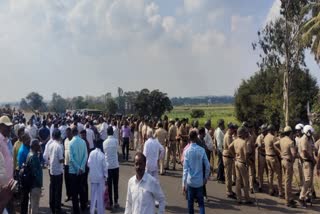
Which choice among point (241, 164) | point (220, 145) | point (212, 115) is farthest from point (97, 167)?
point (212, 115)

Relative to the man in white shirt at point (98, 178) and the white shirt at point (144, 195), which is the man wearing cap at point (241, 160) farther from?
the white shirt at point (144, 195)

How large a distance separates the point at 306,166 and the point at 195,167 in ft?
14.5

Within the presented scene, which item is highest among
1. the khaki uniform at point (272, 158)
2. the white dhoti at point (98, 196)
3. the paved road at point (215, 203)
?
the khaki uniform at point (272, 158)

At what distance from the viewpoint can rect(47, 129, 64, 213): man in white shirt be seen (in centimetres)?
1120

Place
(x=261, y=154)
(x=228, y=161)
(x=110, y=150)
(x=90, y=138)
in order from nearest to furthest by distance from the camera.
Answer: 1. (x=110, y=150)
2. (x=228, y=161)
3. (x=261, y=154)
4. (x=90, y=138)

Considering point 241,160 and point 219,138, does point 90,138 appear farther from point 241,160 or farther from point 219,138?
point 241,160

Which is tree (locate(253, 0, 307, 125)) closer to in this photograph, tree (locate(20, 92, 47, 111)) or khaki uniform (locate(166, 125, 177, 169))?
khaki uniform (locate(166, 125, 177, 169))

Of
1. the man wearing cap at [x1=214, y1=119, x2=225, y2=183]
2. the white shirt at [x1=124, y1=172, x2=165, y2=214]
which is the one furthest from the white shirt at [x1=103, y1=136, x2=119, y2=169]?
the white shirt at [x1=124, y1=172, x2=165, y2=214]

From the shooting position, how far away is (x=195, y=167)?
32.2ft

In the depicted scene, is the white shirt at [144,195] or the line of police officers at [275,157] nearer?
the white shirt at [144,195]

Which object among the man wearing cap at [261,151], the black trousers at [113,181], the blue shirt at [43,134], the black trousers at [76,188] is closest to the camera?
the black trousers at [76,188]

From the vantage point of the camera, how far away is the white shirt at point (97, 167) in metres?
10.7

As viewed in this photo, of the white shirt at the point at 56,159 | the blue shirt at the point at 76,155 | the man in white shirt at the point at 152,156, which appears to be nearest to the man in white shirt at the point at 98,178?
the blue shirt at the point at 76,155

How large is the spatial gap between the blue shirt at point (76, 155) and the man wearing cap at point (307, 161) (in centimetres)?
609
